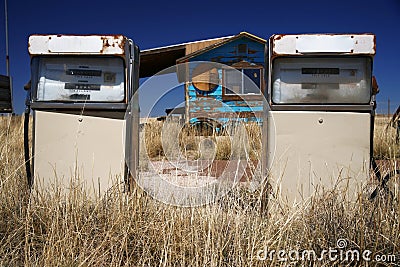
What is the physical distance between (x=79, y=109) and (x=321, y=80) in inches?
61.0

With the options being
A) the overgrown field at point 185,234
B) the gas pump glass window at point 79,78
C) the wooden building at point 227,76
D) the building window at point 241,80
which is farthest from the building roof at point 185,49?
the overgrown field at point 185,234

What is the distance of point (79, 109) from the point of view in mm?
2273

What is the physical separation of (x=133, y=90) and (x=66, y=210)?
0.93 meters

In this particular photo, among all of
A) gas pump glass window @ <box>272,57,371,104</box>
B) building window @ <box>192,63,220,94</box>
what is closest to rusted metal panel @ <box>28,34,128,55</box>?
gas pump glass window @ <box>272,57,371,104</box>

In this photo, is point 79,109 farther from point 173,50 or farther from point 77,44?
point 173,50

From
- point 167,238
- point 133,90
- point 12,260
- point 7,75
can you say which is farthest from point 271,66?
point 7,75

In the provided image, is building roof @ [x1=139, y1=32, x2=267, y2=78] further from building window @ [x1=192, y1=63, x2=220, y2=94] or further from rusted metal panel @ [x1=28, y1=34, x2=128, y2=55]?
rusted metal panel @ [x1=28, y1=34, x2=128, y2=55]

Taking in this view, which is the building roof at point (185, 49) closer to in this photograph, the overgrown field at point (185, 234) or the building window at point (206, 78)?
the building window at point (206, 78)

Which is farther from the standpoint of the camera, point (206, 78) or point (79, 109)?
point (206, 78)

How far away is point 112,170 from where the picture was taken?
229 centimetres

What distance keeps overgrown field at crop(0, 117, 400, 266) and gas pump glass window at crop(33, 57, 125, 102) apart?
0.68 metres

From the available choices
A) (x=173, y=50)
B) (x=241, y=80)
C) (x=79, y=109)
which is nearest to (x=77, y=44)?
(x=79, y=109)

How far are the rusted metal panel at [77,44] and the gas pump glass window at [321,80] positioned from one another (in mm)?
1008

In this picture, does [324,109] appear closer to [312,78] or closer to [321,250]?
[312,78]
